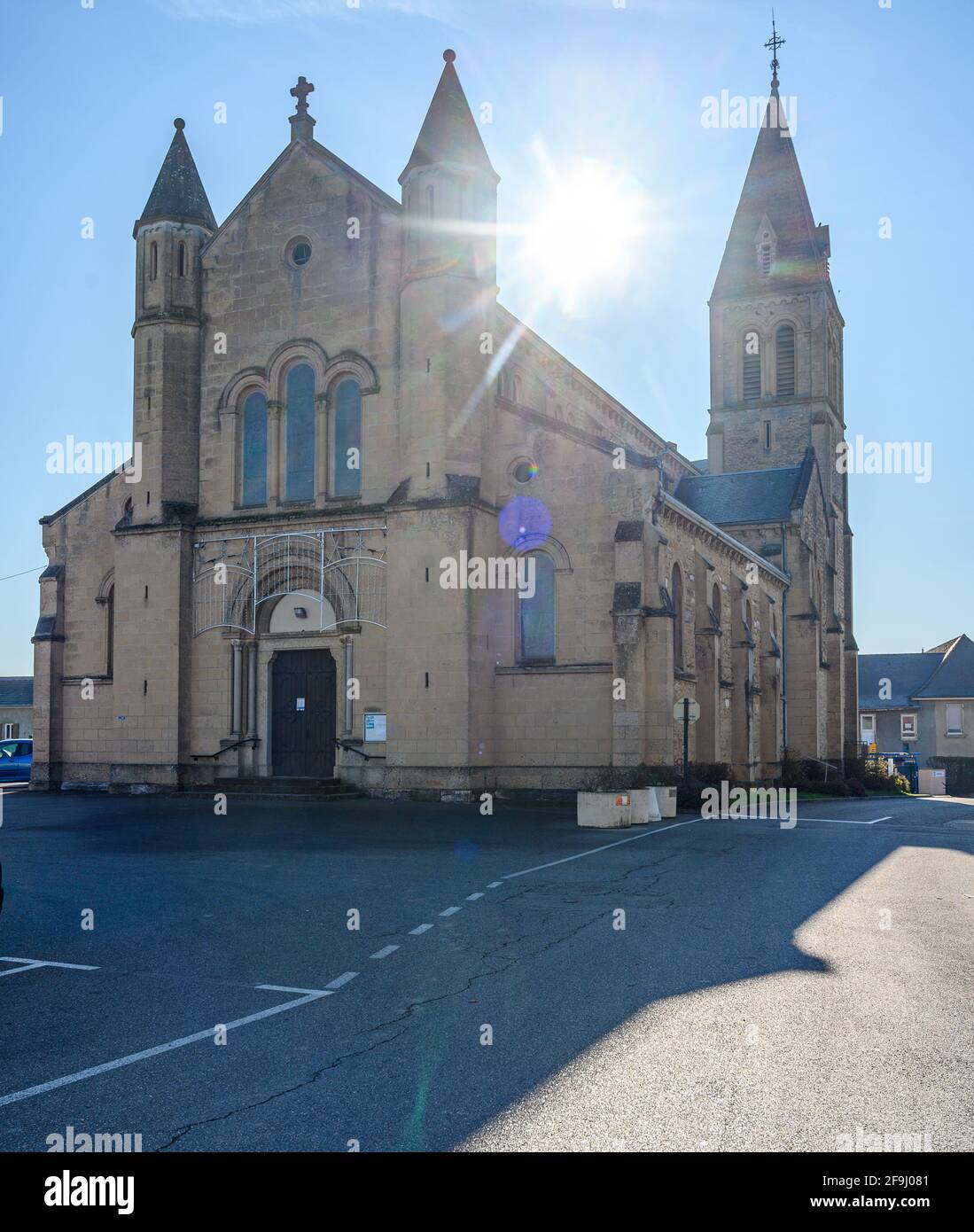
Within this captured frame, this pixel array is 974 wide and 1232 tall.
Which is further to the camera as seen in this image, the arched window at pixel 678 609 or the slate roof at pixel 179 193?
the slate roof at pixel 179 193

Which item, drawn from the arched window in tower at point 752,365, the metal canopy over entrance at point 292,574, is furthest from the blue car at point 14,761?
the arched window in tower at point 752,365

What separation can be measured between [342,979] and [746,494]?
4124 cm

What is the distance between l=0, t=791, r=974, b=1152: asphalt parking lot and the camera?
5129 mm

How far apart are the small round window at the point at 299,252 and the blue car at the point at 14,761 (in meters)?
21.9

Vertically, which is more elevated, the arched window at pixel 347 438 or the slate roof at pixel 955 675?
the arched window at pixel 347 438

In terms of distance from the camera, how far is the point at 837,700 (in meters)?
49.0

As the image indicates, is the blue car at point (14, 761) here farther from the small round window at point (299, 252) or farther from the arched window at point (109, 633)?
the small round window at point (299, 252)

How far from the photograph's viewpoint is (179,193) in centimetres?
3145

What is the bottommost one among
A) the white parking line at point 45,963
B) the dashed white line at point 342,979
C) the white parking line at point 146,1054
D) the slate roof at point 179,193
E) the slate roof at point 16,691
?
the white parking line at point 45,963

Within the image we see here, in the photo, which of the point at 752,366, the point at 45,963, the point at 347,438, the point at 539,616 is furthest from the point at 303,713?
the point at 752,366

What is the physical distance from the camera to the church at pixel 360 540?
2655 cm

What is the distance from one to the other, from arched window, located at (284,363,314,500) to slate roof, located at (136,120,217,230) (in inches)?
213

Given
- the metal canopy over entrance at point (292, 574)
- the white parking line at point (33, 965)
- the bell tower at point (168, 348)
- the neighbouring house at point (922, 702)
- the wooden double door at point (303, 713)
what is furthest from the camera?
the neighbouring house at point (922, 702)
